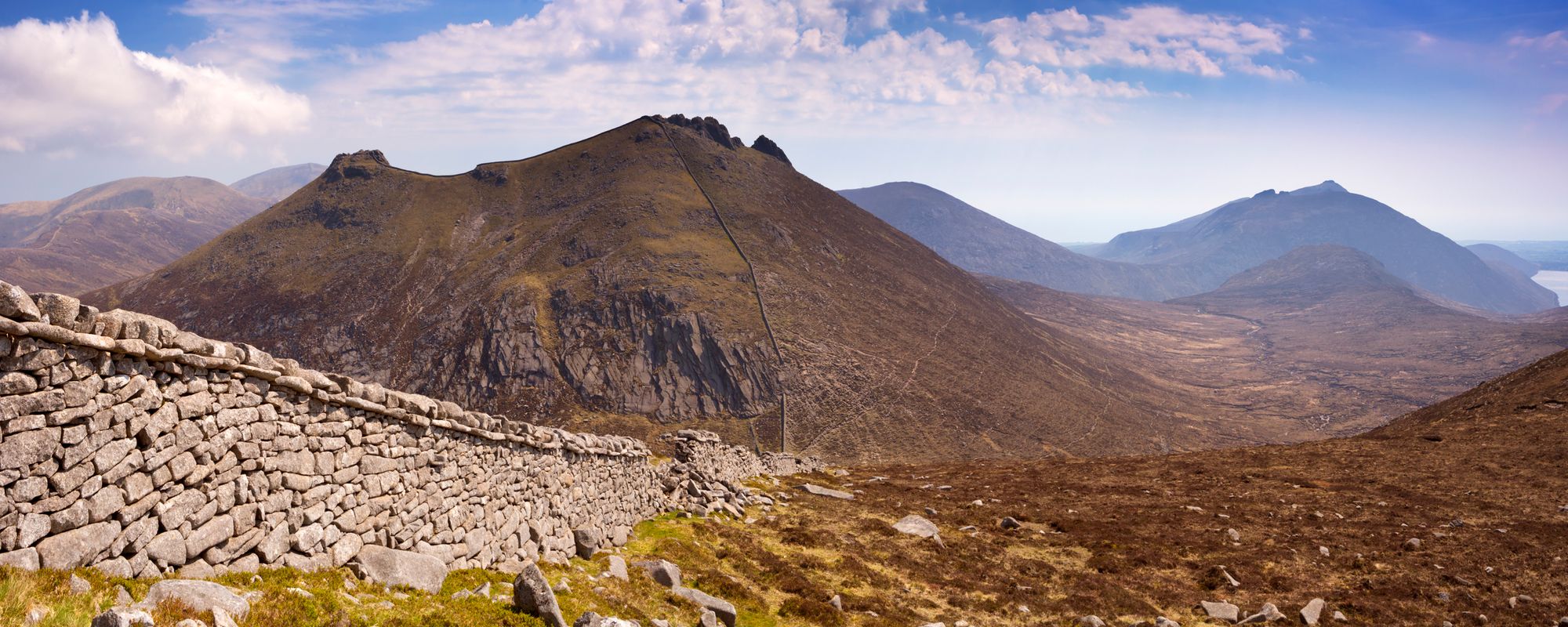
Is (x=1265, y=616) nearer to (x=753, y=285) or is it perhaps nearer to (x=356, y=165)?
(x=753, y=285)

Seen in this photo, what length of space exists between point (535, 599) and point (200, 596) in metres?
4.67

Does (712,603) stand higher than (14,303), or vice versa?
(14,303)

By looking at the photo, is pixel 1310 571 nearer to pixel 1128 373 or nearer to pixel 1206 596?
pixel 1206 596

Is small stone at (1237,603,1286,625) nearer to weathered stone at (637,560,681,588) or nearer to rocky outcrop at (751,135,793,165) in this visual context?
weathered stone at (637,560,681,588)

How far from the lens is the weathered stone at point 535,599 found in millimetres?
11523

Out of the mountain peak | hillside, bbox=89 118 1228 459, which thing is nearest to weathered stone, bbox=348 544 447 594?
hillside, bbox=89 118 1228 459

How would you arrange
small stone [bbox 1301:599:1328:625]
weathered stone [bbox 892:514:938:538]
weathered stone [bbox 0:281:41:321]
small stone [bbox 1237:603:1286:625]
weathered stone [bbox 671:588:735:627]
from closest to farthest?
weathered stone [bbox 0:281:41:321]
weathered stone [bbox 671:588:735:627]
small stone [bbox 1301:599:1328:625]
small stone [bbox 1237:603:1286:625]
weathered stone [bbox 892:514:938:538]

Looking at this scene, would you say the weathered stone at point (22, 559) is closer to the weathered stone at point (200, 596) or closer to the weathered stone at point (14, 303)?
the weathered stone at point (200, 596)

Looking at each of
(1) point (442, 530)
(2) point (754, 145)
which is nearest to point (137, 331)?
(1) point (442, 530)

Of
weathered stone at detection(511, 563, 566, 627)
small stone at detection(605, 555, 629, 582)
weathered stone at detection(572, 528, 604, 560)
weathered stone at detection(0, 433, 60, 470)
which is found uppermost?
weathered stone at detection(0, 433, 60, 470)

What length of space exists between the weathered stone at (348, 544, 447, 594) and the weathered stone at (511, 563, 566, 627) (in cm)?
151

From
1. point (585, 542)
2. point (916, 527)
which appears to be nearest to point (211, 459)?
point (585, 542)

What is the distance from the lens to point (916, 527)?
2944 cm

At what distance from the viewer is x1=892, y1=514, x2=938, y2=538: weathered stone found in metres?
28.6
